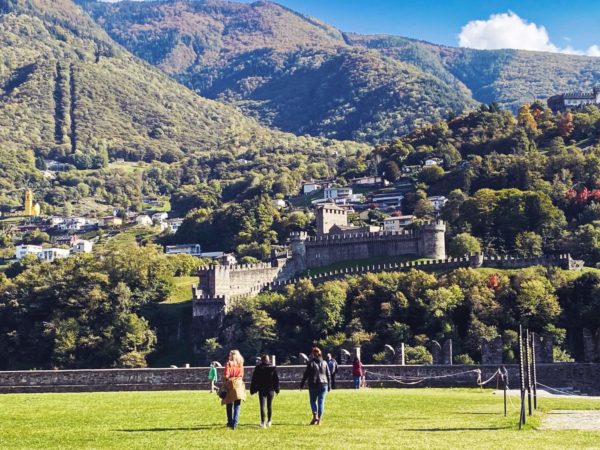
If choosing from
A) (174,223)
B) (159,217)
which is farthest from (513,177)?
(159,217)

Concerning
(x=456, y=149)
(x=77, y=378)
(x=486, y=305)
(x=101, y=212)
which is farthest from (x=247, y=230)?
(x=77, y=378)

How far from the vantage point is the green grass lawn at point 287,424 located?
18.1 m

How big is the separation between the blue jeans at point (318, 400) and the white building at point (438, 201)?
325 ft

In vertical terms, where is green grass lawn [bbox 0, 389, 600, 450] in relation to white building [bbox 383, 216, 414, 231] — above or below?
below

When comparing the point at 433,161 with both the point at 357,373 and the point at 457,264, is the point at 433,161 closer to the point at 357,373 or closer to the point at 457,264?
the point at 457,264

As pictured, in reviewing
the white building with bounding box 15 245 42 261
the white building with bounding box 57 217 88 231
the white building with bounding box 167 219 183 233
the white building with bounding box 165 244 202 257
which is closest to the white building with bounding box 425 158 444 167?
the white building with bounding box 165 244 202 257

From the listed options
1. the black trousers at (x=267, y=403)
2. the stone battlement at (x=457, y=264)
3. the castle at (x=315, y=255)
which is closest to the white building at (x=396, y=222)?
the castle at (x=315, y=255)

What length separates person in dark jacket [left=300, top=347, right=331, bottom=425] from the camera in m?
21.7

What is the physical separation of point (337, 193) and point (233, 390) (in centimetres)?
12784

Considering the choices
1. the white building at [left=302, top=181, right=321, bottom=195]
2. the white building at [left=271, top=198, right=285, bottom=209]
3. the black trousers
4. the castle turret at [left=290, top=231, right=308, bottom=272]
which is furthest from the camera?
the white building at [left=302, top=181, right=321, bottom=195]

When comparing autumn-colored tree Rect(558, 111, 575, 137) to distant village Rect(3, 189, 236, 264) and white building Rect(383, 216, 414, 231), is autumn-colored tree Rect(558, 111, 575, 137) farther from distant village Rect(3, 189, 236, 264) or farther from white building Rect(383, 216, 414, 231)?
distant village Rect(3, 189, 236, 264)

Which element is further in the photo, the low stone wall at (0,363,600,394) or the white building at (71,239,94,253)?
the white building at (71,239,94,253)

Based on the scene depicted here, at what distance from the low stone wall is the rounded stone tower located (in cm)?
5594

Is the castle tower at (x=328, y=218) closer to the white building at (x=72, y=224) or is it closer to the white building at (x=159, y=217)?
the white building at (x=159, y=217)
